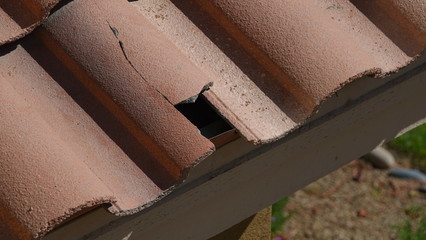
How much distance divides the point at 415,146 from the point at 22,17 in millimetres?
5502

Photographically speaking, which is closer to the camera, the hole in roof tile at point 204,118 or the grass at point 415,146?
the hole in roof tile at point 204,118

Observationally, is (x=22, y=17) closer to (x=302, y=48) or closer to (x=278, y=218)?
(x=302, y=48)

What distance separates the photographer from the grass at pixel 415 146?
7.25 m

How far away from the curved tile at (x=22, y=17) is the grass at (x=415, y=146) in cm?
543

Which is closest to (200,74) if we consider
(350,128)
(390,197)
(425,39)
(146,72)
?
(146,72)

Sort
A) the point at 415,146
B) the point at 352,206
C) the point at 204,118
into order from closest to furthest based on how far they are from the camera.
Answer: the point at 204,118 < the point at 352,206 < the point at 415,146

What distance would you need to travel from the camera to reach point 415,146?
7.29 m

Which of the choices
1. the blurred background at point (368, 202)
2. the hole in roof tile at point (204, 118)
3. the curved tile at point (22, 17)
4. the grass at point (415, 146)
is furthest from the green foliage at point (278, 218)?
the curved tile at point (22, 17)

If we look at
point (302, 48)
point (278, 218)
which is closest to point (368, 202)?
point (278, 218)

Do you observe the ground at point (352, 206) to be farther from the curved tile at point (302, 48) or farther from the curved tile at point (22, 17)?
the curved tile at point (22, 17)

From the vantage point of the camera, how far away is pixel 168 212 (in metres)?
2.30

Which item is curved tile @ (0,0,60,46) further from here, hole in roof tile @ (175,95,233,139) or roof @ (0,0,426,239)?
hole in roof tile @ (175,95,233,139)

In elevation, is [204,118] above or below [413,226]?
below

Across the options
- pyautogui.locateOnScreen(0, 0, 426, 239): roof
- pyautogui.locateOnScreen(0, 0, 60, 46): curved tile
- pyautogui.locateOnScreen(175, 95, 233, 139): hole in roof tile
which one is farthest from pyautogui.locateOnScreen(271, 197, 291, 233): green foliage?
pyautogui.locateOnScreen(0, 0, 60, 46): curved tile
